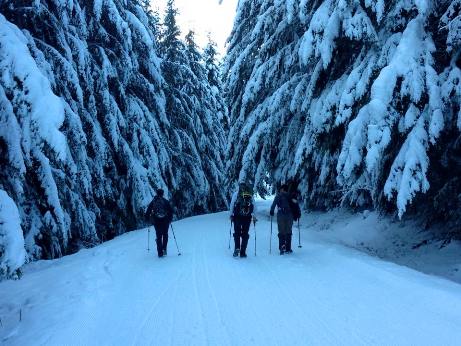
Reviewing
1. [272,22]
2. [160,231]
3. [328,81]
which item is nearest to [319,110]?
[328,81]

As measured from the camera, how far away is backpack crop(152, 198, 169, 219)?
11047 mm

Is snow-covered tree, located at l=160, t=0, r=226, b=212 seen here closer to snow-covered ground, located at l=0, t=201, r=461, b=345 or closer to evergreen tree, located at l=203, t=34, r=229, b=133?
evergreen tree, located at l=203, t=34, r=229, b=133

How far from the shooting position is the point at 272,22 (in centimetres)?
1631

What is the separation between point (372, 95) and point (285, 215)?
12.1ft

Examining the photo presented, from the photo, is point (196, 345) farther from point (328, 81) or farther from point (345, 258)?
point (328, 81)

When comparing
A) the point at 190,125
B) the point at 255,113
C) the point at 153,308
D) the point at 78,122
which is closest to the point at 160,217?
the point at 78,122

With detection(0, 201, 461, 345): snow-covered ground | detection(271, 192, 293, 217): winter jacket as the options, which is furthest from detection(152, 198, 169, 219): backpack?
detection(271, 192, 293, 217): winter jacket

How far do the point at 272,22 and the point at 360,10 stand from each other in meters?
6.96

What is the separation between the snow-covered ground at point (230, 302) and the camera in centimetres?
523

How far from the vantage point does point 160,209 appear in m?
11.1

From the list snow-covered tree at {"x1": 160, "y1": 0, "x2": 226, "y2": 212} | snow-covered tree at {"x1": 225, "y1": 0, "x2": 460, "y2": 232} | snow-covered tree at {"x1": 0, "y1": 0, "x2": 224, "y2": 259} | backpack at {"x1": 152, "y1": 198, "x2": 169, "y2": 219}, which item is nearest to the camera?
snow-covered tree at {"x1": 0, "y1": 0, "x2": 224, "y2": 259}

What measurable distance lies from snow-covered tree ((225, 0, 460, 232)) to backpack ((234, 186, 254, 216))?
7.31 ft

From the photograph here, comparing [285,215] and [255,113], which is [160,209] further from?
[255,113]

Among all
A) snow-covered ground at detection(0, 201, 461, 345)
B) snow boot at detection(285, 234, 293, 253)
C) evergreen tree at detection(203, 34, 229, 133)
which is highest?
evergreen tree at detection(203, 34, 229, 133)
